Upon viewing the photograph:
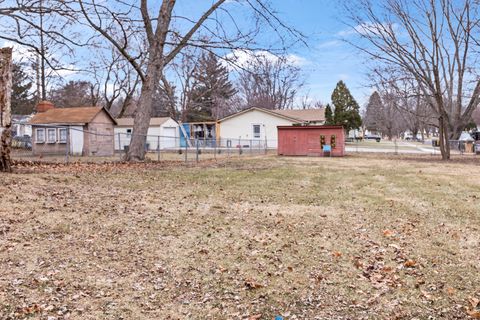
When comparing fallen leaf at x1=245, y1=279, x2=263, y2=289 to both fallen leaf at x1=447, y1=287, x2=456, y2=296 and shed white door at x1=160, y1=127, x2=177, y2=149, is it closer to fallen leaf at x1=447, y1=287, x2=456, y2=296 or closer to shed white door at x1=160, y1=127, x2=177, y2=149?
fallen leaf at x1=447, y1=287, x2=456, y2=296

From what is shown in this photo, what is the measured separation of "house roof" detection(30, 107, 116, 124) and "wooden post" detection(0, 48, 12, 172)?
57.8 feet

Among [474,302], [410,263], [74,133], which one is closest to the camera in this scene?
[474,302]

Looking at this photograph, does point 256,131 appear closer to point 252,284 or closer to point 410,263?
point 410,263

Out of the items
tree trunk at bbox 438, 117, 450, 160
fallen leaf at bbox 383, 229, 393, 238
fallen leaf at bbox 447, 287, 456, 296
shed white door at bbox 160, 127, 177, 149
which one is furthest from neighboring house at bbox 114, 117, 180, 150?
fallen leaf at bbox 447, 287, 456, 296

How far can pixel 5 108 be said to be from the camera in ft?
27.1

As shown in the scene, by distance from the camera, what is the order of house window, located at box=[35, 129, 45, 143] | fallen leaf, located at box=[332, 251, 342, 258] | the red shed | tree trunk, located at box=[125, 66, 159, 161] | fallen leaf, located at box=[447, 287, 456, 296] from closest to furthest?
1. fallen leaf, located at box=[447, 287, 456, 296]
2. fallen leaf, located at box=[332, 251, 342, 258]
3. tree trunk, located at box=[125, 66, 159, 161]
4. the red shed
5. house window, located at box=[35, 129, 45, 143]

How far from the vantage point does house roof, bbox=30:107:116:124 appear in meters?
25.7

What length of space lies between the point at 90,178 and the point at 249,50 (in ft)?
23.9

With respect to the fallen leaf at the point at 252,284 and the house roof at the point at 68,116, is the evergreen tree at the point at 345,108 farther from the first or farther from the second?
the fallen leaf at the point at 252,284

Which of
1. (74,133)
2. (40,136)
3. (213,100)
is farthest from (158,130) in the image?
(213,100)

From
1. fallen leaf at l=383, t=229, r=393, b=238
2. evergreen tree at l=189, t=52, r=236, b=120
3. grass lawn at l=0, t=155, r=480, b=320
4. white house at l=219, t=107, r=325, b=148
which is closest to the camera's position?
grass lawn at l=0, t=155, r=480, b=320

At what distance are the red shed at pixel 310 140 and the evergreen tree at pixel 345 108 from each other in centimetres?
2728

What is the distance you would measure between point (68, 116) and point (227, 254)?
82.0ft

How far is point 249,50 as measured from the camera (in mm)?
13484
